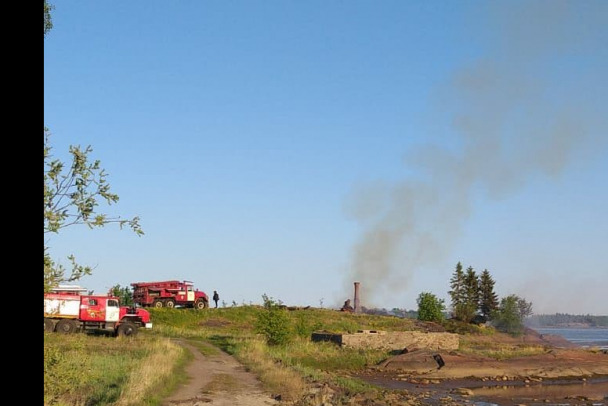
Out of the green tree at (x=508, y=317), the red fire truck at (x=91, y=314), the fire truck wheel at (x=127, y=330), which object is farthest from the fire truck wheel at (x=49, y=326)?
the green tree at (x=508, y=317)

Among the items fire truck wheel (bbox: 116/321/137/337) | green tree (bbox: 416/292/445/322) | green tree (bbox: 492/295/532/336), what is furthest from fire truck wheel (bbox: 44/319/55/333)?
green tree (bbox: 492/295/532/336)

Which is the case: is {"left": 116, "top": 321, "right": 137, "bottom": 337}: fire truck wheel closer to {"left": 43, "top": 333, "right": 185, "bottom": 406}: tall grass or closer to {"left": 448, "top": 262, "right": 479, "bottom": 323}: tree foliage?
{"left": 43, "top": 333, "right": 185, "bottom": 406}: tall grass

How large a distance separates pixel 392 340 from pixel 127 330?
66.7ft

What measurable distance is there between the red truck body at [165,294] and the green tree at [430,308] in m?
30.8

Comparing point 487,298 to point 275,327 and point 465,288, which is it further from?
point 275,327

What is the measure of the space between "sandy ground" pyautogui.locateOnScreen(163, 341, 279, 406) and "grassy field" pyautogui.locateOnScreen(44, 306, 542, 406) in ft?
1.84

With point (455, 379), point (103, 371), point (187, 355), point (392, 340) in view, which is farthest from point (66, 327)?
point (455, 379)

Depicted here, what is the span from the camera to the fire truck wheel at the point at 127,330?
42.0 metres

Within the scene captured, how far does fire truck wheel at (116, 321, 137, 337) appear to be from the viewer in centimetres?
4200

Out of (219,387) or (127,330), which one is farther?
(127,330)

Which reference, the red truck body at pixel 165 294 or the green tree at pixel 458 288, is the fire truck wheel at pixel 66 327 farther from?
the green tree at pixel 458 288

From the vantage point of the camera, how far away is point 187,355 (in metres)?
32.8
